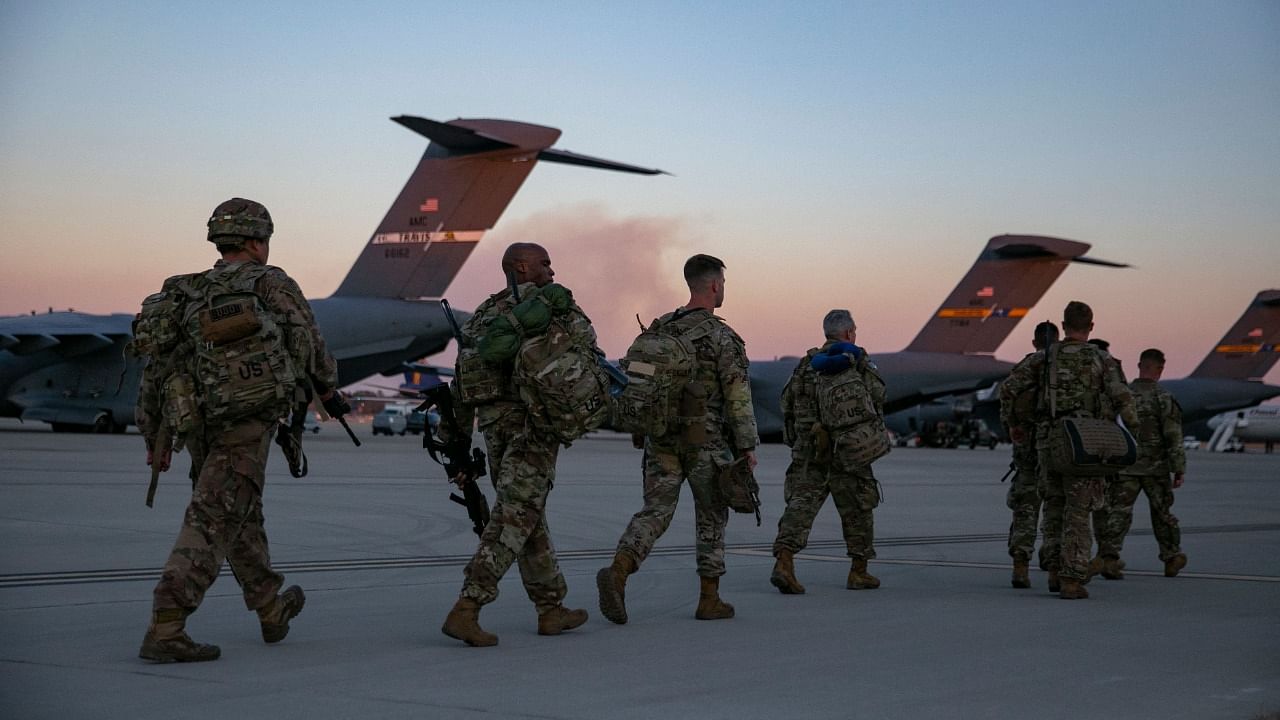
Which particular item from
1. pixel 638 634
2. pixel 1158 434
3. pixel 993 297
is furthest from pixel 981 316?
pixel 638 634

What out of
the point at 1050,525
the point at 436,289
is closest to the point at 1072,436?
the point at 1050,525

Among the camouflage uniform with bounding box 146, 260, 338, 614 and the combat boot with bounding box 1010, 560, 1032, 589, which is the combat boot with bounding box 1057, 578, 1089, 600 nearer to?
the combat boot with bounding box 1010, 560, 1032, 589

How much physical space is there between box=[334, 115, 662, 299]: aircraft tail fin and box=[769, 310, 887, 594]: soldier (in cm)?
2359

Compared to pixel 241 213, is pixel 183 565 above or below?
below

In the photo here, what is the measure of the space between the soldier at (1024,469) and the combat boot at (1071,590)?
17.6 inches

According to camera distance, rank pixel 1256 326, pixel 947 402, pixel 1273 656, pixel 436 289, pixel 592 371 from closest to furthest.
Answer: pixel 1273 656
pixel 592 371
pixel 436 289
pixel 1256 326
pixel 947 402

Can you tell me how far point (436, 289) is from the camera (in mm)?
33469

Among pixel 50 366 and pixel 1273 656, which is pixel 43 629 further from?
pixel 50 366

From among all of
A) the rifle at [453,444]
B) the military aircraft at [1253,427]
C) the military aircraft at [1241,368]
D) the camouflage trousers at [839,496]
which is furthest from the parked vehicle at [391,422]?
the rifle at [453,444]

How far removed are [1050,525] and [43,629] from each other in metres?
6.05

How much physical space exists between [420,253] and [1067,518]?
26.2m

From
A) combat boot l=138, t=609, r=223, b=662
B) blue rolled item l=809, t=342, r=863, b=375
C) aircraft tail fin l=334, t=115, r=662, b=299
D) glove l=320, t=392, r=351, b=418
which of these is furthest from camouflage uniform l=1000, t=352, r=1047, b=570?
aircraft tail fin l=334, t=115, r=662, b=299

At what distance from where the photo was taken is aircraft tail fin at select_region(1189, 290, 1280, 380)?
52625 mm

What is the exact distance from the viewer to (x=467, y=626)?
5.96m
